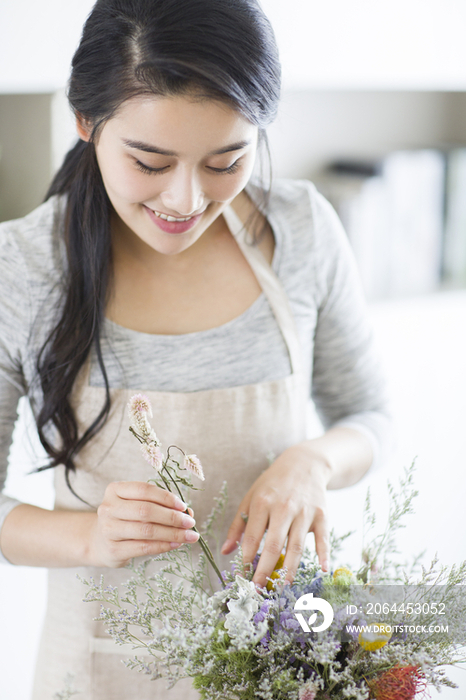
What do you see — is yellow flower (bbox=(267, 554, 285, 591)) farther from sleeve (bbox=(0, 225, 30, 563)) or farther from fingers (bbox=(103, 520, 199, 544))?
sleeve (bbox=(0, 225, 30, 563))

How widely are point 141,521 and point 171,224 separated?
34 cm

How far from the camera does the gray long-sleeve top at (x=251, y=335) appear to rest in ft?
2.62

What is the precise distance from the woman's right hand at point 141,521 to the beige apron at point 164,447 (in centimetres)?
19

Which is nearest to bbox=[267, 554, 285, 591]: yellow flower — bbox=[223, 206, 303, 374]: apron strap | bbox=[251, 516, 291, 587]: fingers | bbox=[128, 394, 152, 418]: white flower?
bbox=[251, 516, 291, 587]: fingers

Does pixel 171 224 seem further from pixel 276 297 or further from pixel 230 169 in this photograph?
pixel 276 297

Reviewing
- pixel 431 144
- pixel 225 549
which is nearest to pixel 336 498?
pixel 431 144

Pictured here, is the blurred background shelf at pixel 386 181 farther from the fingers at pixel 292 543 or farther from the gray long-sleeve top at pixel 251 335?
the fingers at pixel 292 543

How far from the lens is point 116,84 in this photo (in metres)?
0.63

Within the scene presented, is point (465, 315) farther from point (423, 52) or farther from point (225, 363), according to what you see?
point (225, 363)

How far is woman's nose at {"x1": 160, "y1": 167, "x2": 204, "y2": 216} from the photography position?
0.64m

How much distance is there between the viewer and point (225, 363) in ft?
2.81

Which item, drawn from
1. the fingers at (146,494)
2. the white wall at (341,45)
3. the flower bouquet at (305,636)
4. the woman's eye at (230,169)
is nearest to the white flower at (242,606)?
the flower bouquet at (305,636)

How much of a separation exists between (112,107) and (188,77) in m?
0.10

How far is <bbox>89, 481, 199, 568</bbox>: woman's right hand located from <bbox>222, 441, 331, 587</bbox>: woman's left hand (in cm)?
10
